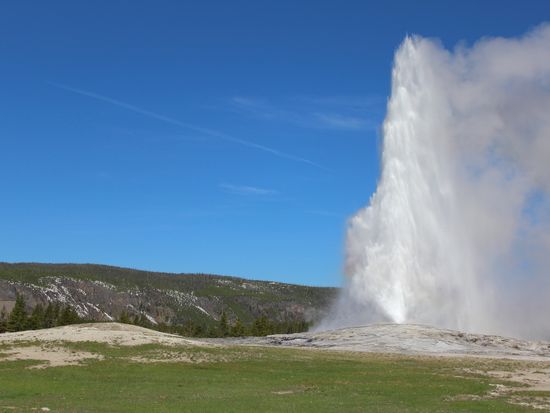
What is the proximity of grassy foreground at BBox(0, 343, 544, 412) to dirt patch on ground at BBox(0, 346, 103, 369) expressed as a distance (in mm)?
1011

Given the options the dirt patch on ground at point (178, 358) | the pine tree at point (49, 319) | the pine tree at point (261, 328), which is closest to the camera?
the dirt patch on ground at point (178, 358)

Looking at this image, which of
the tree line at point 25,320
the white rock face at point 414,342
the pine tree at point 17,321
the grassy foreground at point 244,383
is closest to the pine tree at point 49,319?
the tree line at point 25,320

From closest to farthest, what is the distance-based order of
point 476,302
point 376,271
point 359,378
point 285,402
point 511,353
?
point 285,402
point 359,378
point 511,353
point 376,271
point 476,302

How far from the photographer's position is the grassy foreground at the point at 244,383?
28.8m

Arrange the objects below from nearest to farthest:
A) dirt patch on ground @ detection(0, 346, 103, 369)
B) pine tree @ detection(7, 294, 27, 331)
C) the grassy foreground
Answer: the grassy foreground → dirt patch on ground @ detection(0, 346, 103, 369) → pine tree @ detection(7, 294, 27, 331)

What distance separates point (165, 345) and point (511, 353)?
2983 cm

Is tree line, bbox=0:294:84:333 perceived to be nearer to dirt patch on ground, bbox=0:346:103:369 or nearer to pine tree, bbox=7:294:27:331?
pine tree, bbox=7:294:27:331

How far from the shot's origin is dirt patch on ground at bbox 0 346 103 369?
4463 centimetres

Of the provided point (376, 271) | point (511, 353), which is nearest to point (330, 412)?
point (511, 353)

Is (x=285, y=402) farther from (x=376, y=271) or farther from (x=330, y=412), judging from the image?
(x=376, y=271)

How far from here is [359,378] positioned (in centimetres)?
3988

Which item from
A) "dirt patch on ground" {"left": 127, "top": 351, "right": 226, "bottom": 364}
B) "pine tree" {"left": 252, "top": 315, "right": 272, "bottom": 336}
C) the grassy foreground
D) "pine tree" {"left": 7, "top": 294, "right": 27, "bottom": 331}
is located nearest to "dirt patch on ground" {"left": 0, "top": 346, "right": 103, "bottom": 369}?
the grassy foreground

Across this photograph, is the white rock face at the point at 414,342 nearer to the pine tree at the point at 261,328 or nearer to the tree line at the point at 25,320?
the pine tree at the point at 261,328

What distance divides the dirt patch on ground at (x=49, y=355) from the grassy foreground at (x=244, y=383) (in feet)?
3.32
